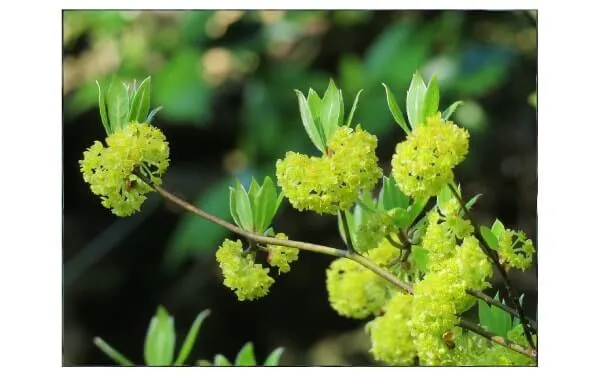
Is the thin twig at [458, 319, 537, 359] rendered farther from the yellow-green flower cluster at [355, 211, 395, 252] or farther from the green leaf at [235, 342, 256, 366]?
the green leaf at [235, 342, 256, 366]

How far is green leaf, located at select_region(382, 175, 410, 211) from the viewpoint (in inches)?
25.8

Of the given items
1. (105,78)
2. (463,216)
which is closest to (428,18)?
(105,78)

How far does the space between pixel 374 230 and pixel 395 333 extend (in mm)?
106

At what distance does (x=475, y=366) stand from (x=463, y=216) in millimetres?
109

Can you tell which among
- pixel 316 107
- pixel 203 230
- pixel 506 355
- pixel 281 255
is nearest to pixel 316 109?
pixel 316 107

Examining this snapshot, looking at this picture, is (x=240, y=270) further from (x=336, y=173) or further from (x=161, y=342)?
(x=161, y=342)

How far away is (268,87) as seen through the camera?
4.99 feet

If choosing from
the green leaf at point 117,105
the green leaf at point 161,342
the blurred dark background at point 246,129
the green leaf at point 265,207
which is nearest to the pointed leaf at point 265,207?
the green leaf at point 265,207

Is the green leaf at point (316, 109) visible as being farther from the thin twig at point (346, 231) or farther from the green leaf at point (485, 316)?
the green leaf at point (485, 316)

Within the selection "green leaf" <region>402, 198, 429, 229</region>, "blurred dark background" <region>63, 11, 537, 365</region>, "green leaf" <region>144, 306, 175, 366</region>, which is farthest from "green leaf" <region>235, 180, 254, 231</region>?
"blurred dark background" <region>63, 11, 537, 365</region>

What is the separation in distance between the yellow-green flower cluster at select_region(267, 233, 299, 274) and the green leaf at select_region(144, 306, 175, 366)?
203 millimetres

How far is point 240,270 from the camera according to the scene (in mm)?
642

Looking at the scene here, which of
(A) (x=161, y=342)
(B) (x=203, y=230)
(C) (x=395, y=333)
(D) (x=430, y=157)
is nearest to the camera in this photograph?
(D) (x=430, y=157)

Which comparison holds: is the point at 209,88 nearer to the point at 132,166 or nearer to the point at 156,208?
the point at 156,208
